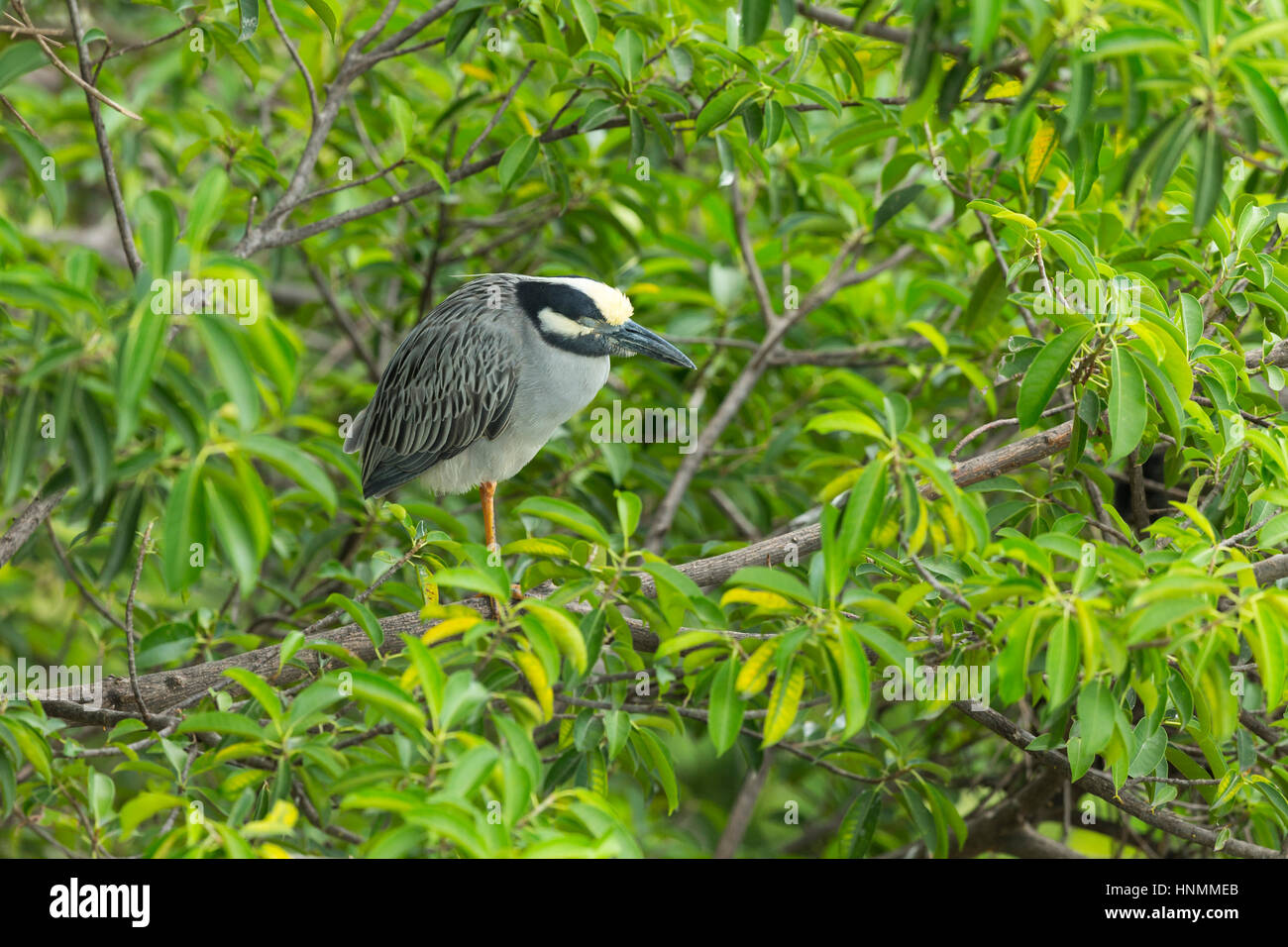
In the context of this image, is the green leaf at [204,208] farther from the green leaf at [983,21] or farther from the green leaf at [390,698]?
the green leaf at [983,21]

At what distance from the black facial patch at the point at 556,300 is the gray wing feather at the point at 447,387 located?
0.07 m

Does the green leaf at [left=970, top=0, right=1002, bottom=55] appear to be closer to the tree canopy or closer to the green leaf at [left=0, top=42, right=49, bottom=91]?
the tree canopy

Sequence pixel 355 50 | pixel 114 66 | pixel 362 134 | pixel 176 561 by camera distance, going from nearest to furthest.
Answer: pixel 176 561, pixel 355 50, pixel 362 134, pixel 114 66

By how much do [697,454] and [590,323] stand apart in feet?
2.56

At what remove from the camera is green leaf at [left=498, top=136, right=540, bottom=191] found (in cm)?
314

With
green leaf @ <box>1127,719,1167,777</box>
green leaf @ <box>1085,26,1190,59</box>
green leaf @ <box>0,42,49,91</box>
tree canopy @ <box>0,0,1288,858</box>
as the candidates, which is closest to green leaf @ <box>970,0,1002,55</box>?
tree canopy @ <box>0,0,1288,858</box>

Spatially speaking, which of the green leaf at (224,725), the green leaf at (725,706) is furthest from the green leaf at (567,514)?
the green leaf at (224,725)

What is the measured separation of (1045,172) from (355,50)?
7.24 feet

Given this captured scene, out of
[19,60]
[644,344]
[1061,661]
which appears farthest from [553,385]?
[1061,661]

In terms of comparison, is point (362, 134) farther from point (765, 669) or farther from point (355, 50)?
point (765, 669)

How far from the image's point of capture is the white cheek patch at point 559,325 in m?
3.50

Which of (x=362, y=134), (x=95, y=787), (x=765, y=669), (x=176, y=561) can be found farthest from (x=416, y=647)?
(x=362, y=134)

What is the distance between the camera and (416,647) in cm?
195

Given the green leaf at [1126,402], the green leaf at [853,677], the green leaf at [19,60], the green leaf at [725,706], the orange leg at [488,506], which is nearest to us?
the green leaf at [853,677]
